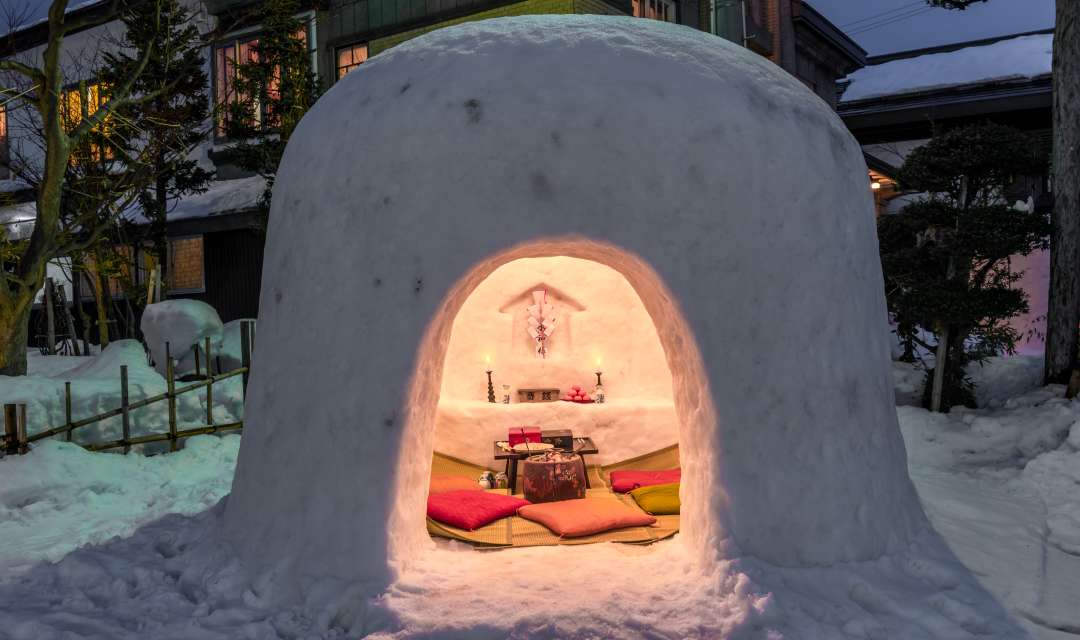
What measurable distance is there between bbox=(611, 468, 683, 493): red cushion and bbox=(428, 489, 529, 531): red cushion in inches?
40.7

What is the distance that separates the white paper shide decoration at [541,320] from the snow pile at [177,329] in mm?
6000

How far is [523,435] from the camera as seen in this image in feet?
24.0

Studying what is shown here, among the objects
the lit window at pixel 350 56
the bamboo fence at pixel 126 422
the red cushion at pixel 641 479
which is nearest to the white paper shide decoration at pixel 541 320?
the red cushion at pixel 641 479

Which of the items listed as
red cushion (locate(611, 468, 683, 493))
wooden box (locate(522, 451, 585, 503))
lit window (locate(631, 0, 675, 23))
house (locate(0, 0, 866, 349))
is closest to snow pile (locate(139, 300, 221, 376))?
house (locate(0, 0, 866, 349))

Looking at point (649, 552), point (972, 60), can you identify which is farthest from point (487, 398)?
point (972, 60)

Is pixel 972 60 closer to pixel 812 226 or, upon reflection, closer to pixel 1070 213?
pixel 1070 213

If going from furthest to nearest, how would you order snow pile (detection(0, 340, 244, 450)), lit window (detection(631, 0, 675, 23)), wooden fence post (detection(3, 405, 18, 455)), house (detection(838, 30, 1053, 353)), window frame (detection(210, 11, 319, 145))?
window frame (detection(210, 11, 319, 145)), house (detection(838, 30, 1053, 353)), lit window (detection(631, 0, 675, 23)), snow pile (detection(0, 340, 244, 450)), wooden fence post (detection(3, 405, 18, 455))

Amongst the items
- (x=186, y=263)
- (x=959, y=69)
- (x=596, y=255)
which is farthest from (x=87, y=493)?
(x=959, y=69)

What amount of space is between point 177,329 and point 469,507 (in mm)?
7885

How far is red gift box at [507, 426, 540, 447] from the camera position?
729 centimetres

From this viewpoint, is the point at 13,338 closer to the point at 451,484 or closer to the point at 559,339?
the point at 451,484

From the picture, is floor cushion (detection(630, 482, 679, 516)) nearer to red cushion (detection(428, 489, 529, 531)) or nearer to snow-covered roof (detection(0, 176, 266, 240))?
red cushion (detection(428, 489, 529, 531))

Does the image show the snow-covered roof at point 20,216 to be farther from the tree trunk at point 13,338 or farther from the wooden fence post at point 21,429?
the wooden fence post at point 21,429

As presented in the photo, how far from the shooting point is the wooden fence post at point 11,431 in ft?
24.4
